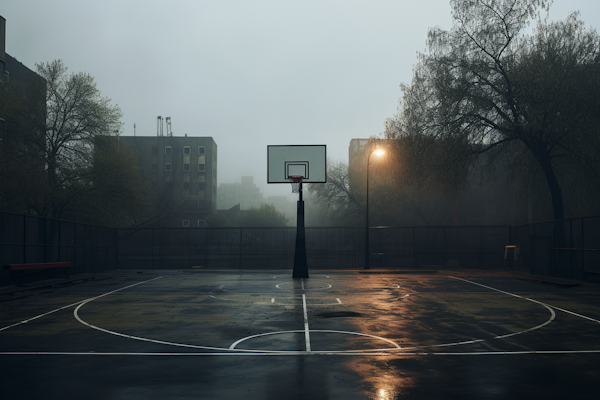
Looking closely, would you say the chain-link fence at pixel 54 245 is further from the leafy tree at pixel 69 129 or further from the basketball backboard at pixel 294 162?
the basketball backboard at pixel 294 162

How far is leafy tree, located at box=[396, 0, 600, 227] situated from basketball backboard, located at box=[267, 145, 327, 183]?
7210 mm

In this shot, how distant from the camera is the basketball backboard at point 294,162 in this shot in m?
30.1

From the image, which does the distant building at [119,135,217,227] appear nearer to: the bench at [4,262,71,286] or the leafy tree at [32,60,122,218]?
the leafy tree at [32,60,122,218]

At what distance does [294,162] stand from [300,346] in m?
20.3

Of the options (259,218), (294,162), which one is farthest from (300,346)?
(259,218)

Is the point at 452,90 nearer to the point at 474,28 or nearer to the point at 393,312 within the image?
the point at 474,28

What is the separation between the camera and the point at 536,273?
3006 centimetres

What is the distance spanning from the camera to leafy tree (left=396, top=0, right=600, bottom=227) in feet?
91.2

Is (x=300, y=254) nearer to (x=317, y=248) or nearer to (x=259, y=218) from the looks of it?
(x=317, y=248)

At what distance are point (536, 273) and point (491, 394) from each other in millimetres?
25364

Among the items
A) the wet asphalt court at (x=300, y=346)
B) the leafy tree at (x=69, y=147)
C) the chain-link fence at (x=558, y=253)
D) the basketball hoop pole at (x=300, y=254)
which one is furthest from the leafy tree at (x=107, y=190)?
the chain-link fence at (x=558, y=253)

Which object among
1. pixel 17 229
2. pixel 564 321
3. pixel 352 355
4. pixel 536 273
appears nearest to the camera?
pixel 352 355

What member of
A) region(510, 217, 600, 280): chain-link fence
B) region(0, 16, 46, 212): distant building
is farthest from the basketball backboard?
region(0, 16, 46, 212): distant building

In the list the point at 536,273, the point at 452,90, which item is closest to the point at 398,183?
the point at 452,90
